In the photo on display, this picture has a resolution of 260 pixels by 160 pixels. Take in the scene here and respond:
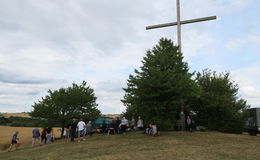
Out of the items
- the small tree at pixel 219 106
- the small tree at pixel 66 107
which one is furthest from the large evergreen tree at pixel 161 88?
the small tree at pixel 66 107

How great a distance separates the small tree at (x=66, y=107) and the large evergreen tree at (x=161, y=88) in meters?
11.2

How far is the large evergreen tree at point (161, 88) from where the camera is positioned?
808 inches

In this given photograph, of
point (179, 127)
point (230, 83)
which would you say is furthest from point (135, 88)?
point (230, 83)

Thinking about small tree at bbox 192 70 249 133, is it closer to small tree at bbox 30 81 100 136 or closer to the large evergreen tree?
the large evergreen tree

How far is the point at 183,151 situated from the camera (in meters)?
11.8

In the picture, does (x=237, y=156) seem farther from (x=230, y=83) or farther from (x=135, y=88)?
(x=230, y=83)

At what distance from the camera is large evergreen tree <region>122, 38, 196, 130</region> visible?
20516 millimetres

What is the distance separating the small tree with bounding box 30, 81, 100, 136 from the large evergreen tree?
36.8 ft

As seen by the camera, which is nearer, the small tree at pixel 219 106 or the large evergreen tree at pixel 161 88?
the large evergreen tree at pixel 161 88

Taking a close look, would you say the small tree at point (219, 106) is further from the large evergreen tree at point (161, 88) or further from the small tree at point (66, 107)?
the small tree at point (66, 107)

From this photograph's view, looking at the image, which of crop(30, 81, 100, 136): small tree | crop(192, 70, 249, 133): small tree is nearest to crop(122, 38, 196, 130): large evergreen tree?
crop(192, 70, 249, 133): small tree

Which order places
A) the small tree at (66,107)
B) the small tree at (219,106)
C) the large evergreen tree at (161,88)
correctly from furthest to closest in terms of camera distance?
1. the small tree at (66,107)
2. the small tree at (219,106)
3. the large evergreen tree at (161,88)

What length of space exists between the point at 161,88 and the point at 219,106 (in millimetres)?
9322

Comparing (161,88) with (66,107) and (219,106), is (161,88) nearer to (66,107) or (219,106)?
(219,106)
